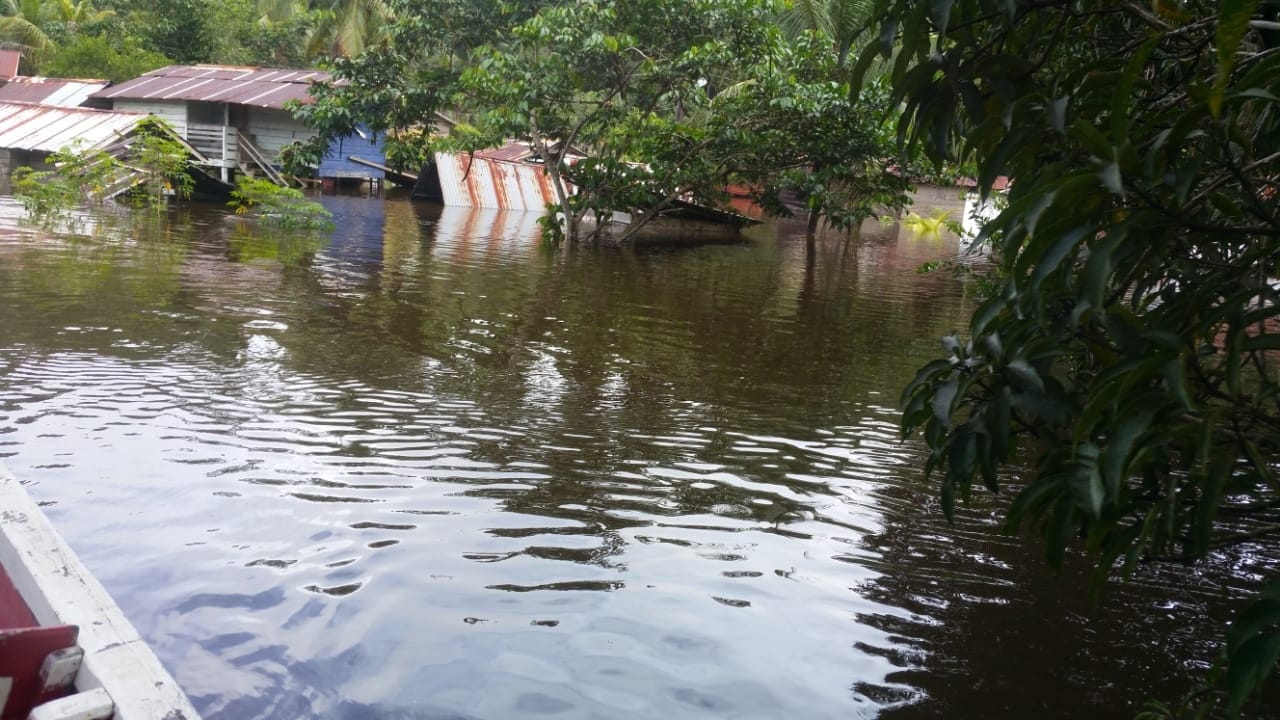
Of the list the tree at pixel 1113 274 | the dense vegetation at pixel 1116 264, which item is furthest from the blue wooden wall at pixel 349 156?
the tree at pixel 1113 274

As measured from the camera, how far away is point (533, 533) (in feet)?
16.0

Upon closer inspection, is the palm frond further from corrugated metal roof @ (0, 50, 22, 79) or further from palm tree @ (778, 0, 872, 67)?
corrugated metal roof @ (0, 50, 22, 79)

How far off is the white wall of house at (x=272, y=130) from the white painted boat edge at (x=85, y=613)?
2965cm

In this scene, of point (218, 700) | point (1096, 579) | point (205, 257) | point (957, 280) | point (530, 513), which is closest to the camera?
point (1096, 579)

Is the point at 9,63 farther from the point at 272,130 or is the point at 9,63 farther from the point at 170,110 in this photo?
the point at 272,130

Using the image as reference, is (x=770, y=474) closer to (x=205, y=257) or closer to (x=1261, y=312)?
(x=1261, y=312)

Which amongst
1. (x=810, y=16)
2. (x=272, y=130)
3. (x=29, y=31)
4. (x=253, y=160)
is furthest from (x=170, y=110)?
(x=810, y=16)

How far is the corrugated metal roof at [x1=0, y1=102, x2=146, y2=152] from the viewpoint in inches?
973

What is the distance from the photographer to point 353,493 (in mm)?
5250

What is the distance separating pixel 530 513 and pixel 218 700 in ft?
6.42

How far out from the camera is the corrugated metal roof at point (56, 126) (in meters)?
24.7

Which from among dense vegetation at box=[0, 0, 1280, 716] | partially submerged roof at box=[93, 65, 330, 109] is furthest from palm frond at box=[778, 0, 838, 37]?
dense vegetation at box=[0, 0, 1280, 716]

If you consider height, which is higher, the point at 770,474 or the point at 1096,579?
the point at 1096,579

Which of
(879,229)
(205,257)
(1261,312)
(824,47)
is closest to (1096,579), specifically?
(1261,312)
